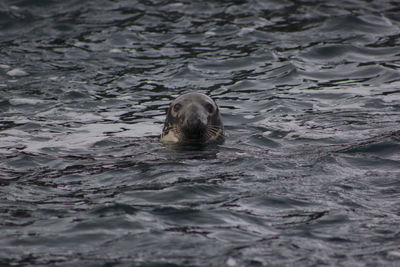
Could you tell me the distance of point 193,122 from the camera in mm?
8703

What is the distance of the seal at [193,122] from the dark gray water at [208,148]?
0.30 metres

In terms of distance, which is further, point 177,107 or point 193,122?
point 177,107

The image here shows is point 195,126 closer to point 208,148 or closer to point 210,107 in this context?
point 208,148

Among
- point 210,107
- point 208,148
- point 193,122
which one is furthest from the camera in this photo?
point 210,107

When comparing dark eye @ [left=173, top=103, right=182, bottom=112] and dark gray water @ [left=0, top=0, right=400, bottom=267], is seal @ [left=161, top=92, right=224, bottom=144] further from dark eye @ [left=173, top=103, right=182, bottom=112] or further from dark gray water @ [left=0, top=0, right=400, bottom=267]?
dark gray water @ [left=0, top=0, right=400, bottom=267]

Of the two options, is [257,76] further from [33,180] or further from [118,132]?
A: [33,180]

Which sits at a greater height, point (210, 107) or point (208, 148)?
point (210, 107)

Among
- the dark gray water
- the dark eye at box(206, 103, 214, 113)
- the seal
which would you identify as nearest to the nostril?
the seal

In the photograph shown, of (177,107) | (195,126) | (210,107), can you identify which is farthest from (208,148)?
(177,107)

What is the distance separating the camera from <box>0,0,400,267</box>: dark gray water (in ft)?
17.4

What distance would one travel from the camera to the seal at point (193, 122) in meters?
8.77

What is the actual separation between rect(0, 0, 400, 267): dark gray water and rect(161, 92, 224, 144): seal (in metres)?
0.30

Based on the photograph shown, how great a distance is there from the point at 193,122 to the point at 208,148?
1.35 feet

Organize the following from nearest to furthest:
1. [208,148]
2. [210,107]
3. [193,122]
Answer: [193,122], [208,148], [210,107]
